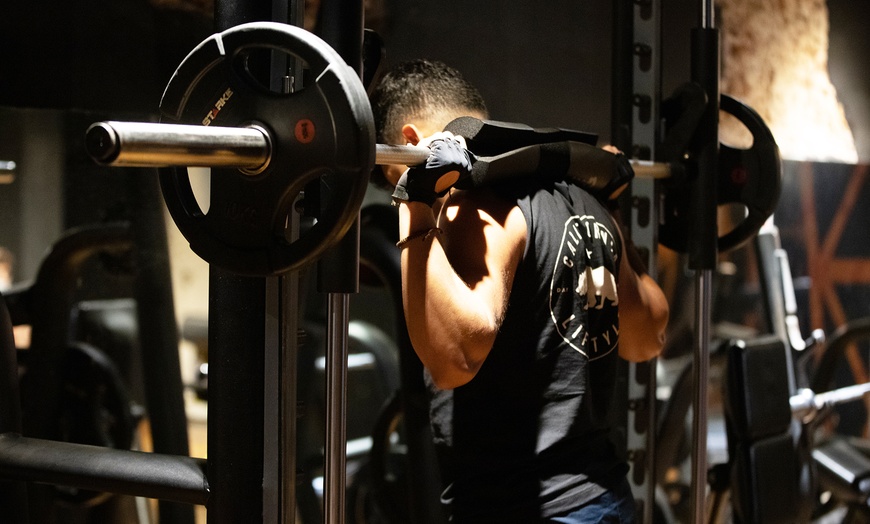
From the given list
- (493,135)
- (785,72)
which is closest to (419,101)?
(493,135)

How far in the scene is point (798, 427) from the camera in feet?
9.23

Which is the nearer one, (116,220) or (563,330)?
(563,330)

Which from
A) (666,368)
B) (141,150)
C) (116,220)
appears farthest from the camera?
(666,368)

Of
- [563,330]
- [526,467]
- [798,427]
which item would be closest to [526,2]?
[563,330]

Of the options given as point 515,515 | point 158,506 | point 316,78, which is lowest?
point 158,506

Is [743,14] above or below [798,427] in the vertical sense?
above

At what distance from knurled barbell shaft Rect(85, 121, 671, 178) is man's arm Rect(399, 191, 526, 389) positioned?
1.17 feet

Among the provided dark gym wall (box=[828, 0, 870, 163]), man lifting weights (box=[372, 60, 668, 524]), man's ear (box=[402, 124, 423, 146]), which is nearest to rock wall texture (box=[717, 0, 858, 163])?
dark gym wall (box=[828, 0, 870, 163])

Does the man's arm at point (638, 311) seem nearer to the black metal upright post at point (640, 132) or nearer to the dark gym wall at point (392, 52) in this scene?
the black metal upright post at point (640, 132)

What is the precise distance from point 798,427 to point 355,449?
4.49 ft

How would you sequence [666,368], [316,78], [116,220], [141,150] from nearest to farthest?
1. [141,150]
2. [316,78]
3. [116,220]
4. [666,368]

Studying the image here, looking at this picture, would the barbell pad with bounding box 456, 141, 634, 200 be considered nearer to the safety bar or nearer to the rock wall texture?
the safety bar

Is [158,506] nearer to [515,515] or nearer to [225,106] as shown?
[515,515]

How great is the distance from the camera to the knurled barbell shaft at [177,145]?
0.98 meters
